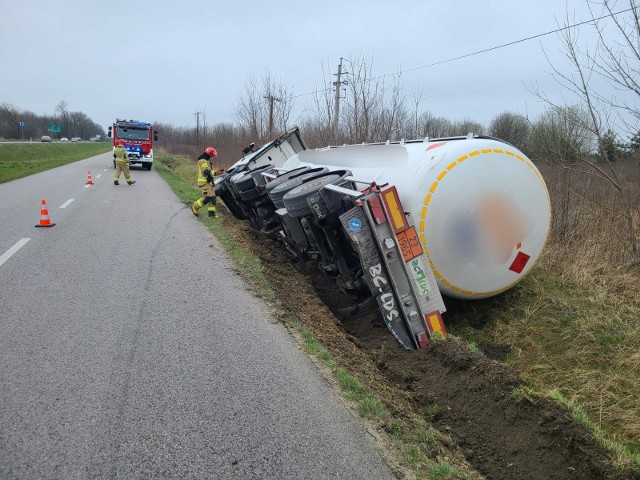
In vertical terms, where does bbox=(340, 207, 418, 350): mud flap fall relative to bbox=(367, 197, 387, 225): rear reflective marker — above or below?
below

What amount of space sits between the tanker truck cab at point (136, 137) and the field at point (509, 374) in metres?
23.6

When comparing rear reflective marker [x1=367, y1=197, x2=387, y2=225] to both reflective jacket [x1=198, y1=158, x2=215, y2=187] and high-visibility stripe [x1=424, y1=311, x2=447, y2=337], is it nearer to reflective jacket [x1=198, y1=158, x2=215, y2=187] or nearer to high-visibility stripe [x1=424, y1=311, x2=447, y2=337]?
high-visibility stripe [x1=424, y1=311, x2=447, y2=337]

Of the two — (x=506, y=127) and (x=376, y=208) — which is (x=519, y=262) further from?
(x=506, y=127)

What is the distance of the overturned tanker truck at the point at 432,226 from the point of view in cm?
448

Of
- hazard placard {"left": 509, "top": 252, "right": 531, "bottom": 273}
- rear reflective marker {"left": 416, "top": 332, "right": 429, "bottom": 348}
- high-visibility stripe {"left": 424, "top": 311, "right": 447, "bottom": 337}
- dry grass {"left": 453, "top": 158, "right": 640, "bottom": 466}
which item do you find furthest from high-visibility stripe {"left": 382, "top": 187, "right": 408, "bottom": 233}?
dry grass {"left": 453, "top": 158, "right": 640, "bottom": 466}

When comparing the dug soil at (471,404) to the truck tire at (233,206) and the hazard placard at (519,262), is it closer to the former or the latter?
the hazard placard at (519,262)

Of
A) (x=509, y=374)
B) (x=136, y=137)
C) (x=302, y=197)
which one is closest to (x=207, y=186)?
(x=302, y=197)

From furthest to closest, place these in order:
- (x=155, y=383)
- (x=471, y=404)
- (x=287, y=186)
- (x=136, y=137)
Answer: (x=136, y=137), (x=287, y=186), (x=471, y=404), (x=155, y=383)

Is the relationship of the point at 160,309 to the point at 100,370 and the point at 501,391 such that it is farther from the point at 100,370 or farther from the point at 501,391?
the point at 501,391

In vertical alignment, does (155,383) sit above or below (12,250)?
below

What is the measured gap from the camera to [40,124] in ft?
368

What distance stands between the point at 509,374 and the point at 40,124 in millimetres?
130472

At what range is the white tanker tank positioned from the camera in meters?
4.62

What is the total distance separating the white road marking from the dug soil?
4320 mm
